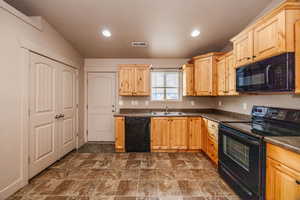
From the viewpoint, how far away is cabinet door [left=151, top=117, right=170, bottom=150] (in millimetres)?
3963

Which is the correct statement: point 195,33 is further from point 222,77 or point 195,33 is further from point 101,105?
point 101,105

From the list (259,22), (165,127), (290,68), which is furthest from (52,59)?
(290,68)

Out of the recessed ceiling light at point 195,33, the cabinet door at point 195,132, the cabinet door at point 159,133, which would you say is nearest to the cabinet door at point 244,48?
the recessed ceiling light at point 195,33

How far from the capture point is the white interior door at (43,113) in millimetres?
2725

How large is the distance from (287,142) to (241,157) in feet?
2.36

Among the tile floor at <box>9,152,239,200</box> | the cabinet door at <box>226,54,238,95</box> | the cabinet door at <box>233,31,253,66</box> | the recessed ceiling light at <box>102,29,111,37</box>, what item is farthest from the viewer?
the recessed ceiling light at <box>102,29,111,37</box>

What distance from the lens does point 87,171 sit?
9.77 ft

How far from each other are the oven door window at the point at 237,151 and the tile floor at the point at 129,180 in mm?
490

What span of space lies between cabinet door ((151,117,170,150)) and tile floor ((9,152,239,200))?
356 mm

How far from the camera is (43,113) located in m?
2.97

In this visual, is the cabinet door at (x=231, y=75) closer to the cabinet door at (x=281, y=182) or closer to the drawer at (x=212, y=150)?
the drawer at (x=212, y=150)

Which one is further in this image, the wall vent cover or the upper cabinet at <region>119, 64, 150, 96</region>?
the upper cabinet at <region>119, 64, 150, 96</region>

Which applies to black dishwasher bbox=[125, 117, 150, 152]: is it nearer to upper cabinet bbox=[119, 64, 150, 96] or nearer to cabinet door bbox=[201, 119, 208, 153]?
upper cabinet bbox=[119, 64, 150, 96]

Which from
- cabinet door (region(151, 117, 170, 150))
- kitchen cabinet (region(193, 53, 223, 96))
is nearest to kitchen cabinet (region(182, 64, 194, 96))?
kitchen cabinet (region(193, 53, 223, 96))
